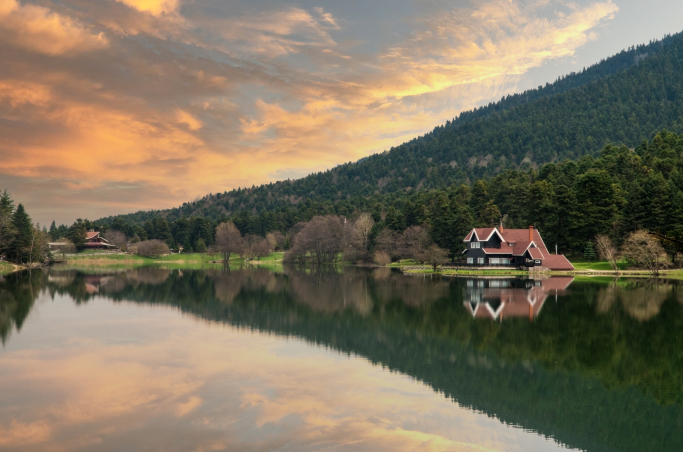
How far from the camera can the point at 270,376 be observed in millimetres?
17531

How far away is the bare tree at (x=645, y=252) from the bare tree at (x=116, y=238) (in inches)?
5206

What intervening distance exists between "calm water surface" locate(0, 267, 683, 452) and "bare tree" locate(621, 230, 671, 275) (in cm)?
3095

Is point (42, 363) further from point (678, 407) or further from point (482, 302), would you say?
point (482, 302)

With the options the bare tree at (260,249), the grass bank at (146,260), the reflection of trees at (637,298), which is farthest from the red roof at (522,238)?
the bare tree at (260,249)

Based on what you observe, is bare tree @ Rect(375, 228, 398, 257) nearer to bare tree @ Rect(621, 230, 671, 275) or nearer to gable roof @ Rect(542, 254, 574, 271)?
gable roof @ Rect(542, 254, 574, 271)

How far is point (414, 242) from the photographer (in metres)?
90.6

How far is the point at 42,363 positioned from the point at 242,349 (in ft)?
25.1

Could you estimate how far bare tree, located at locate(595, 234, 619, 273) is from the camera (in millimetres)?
64669

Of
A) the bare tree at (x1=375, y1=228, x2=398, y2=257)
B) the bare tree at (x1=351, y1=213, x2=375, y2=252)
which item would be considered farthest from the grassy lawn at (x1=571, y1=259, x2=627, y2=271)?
the bare tree at (x1=351, y1=213, x2=375, y2=252)

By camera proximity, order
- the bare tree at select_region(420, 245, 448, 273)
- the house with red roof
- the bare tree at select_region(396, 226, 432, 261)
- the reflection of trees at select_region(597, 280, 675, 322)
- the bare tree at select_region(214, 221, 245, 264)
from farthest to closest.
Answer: the bare tree at select_region(214, 221, 245, 264) < the bare tree at select_region(396, 226, 432, 261) < the bare tree at select_region(420, 245, 448, 273) < the house with red roof < the reflection of trees at select_region(597, 280, 675, 322)

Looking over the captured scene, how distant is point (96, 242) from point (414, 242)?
10004cm

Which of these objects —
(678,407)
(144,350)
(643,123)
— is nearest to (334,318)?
(144,350)

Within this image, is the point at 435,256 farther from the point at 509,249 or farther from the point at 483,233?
the point at 509,249

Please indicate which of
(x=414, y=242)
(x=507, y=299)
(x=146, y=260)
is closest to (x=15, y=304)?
(x=507, y=299)
